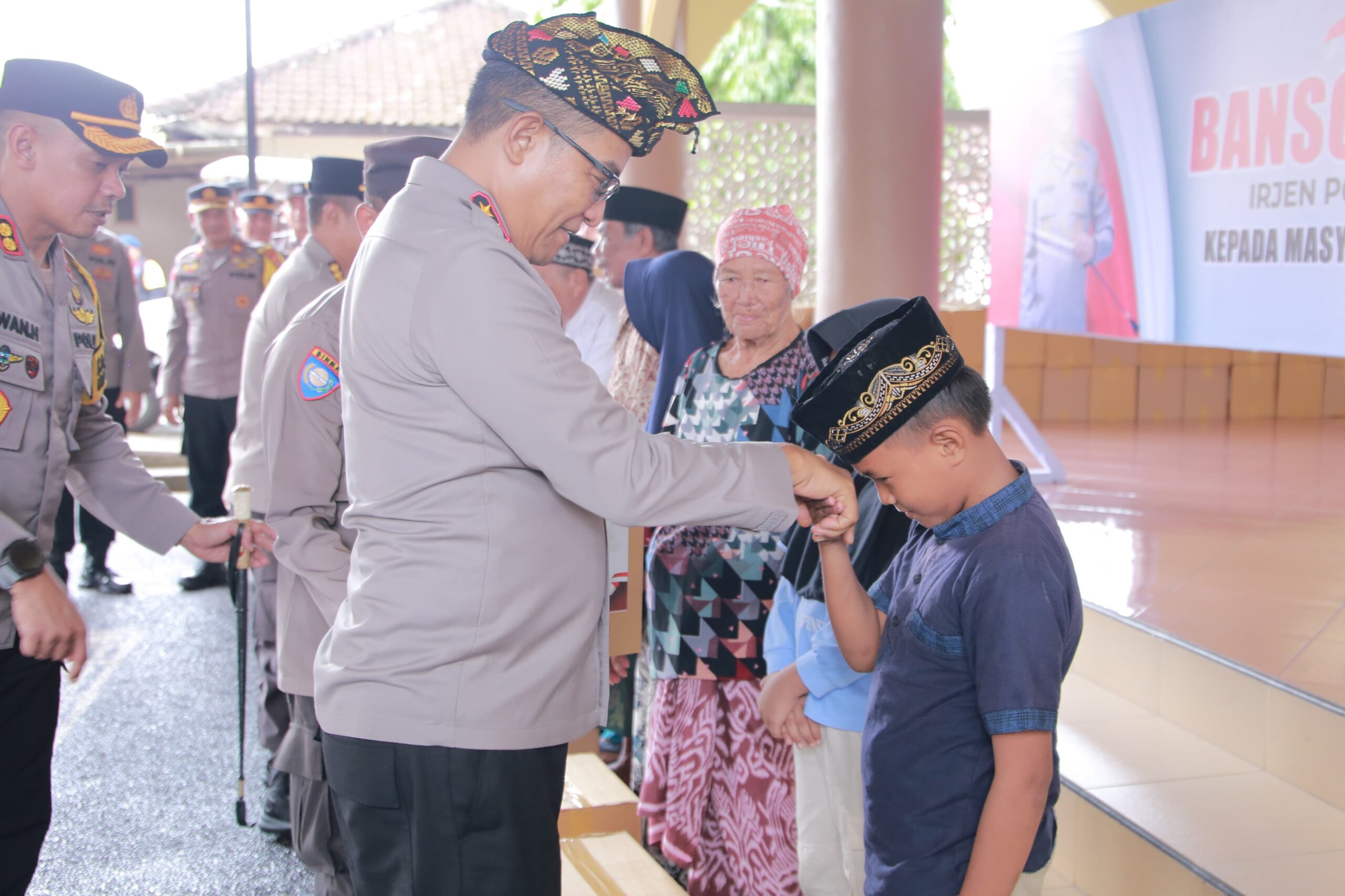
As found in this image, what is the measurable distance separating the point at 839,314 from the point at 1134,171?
11.6ft

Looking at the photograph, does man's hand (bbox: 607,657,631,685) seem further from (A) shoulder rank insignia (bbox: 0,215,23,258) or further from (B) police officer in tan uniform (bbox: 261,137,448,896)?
(A) shoulder rank insignia (bbox: 0,215,23,258)

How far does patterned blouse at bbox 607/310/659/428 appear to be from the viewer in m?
3.52

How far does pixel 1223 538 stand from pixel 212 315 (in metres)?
5.10

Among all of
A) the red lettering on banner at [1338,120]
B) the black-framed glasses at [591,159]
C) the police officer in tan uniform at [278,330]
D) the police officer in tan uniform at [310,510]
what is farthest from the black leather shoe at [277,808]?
the red lettering on banner at [1338,120]

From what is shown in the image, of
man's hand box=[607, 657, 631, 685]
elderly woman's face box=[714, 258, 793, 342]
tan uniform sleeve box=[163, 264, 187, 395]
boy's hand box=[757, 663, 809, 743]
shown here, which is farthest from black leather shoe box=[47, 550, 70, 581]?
boy's hand box=[757, 663, 809, 743]

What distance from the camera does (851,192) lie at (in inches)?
166

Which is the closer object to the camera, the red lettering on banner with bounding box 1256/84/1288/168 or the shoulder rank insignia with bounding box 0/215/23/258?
the shoulder rank insignia with bounding box 0/215/23/258

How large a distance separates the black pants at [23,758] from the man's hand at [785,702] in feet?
4.35

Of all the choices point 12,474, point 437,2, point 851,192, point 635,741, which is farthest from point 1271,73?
point 437,2

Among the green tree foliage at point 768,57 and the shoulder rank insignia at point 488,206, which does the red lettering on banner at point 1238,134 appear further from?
the green tree foliage at point 768,57

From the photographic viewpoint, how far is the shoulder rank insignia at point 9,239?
1.98 metres

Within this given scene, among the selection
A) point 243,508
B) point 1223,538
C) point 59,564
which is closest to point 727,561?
point 243,508

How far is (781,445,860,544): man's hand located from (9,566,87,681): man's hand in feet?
4.10

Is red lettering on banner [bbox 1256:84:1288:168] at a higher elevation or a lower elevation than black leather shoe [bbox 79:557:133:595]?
higher
